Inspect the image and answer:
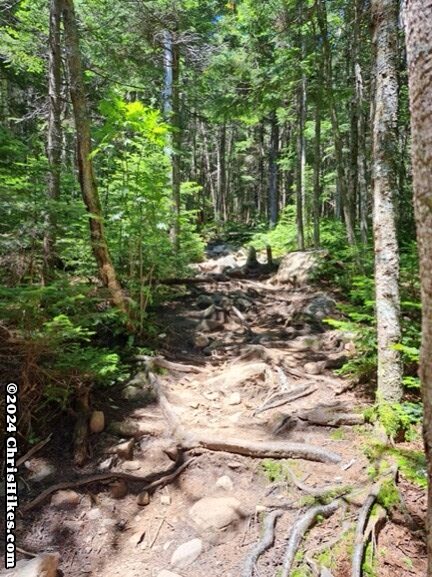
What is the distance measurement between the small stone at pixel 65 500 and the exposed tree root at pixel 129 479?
0.18ft

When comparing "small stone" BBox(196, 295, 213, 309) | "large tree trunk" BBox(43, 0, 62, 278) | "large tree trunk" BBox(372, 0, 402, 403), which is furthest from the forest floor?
"large tree trunk" BBox(43, 0, 62, 278)

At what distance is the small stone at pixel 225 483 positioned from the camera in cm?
416

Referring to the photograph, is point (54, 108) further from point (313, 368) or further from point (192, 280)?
point (313, 368)

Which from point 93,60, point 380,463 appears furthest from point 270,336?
point 93,60

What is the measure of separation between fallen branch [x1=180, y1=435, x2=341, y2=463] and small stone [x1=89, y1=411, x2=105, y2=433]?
106 centimetres

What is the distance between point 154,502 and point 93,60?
10751 mm

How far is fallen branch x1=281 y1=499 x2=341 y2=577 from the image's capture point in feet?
10.0

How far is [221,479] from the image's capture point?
14.0ft

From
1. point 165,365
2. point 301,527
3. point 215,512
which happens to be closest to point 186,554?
point 215,512

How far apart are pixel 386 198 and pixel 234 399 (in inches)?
132

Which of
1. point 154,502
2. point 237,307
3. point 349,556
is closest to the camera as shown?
point 349,556

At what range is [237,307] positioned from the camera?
10.1 m

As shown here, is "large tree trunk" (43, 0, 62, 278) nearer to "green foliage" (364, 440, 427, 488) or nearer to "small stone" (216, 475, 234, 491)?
"small stone" (216, 475, 234, 491)

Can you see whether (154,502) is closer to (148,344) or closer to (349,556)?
(349,556)
